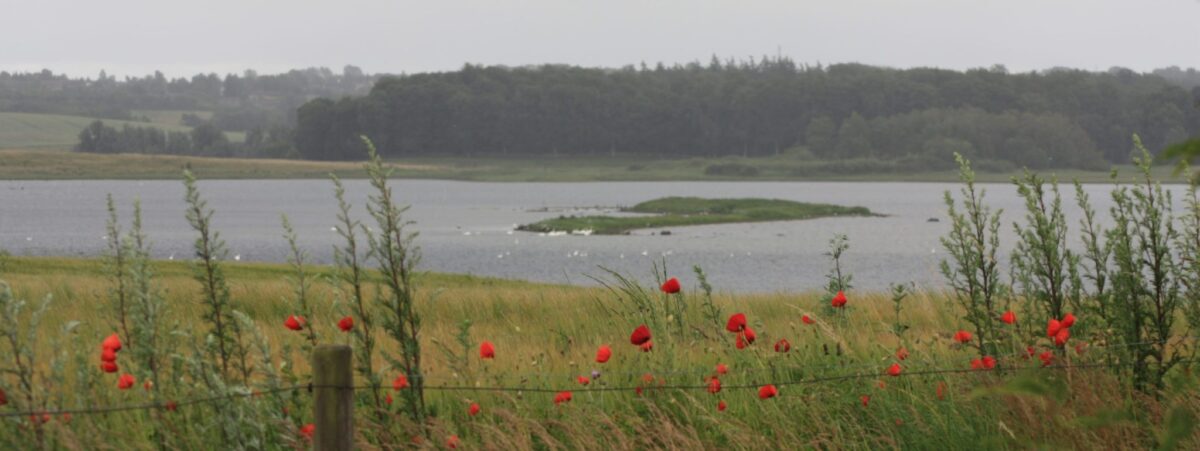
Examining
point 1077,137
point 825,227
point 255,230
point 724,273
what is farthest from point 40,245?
point 1077,137

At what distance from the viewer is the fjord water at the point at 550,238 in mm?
56812

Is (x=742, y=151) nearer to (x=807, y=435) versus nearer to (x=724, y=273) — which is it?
(x=724, y=273)

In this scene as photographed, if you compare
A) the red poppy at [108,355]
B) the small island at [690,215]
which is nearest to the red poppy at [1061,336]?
the red poppy at [108,355]

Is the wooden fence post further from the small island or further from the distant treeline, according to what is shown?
the distant treeline

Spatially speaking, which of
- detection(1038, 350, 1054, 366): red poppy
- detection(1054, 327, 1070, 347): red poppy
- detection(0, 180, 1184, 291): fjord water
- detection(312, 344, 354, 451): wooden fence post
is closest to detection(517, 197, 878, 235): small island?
detection(0, 180, 1184, 291): fjord water

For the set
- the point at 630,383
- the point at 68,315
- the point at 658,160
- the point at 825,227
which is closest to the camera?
the point at 630,383

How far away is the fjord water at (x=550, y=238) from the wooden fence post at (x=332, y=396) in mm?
11965

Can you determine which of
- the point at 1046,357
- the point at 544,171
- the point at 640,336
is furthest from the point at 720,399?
the point at 544,171

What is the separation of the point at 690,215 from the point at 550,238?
61.1 ft

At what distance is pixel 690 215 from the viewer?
300ft

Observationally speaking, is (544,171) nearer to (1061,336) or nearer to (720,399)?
(720,399)

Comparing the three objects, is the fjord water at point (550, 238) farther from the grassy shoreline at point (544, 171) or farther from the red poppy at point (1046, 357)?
the grassy shoreline at point (544, 171)

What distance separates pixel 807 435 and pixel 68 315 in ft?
30.2

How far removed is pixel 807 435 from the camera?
25.6 feet
